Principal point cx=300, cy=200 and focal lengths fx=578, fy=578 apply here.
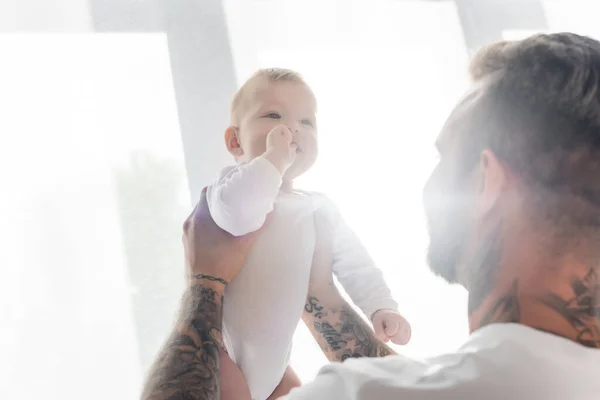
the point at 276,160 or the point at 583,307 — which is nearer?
the point at 583,307

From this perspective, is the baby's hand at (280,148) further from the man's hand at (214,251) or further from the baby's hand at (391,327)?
the baby's hand at (391,327)

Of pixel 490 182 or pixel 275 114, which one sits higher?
pixel 275 114

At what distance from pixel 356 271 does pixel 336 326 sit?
0.37 ft

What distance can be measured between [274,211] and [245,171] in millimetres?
141

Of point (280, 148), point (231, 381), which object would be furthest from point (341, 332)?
point (280, 148)

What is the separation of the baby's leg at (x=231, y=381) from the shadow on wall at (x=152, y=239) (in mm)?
360

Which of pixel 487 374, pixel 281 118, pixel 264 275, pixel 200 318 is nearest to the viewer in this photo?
pixel 487 374

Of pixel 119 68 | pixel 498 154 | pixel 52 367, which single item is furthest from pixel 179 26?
pixel 498 154

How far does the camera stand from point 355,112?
1451mm

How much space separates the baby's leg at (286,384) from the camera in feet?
3.09

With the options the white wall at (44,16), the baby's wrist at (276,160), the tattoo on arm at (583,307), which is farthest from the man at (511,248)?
the white wall at (44,16)

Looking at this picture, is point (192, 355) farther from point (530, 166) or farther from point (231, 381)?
point (530, 166)

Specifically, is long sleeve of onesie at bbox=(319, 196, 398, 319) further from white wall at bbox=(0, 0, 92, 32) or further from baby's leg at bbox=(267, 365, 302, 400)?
white wall at bbox=(0, 0, 92, 32)

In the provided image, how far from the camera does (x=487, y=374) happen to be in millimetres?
561
